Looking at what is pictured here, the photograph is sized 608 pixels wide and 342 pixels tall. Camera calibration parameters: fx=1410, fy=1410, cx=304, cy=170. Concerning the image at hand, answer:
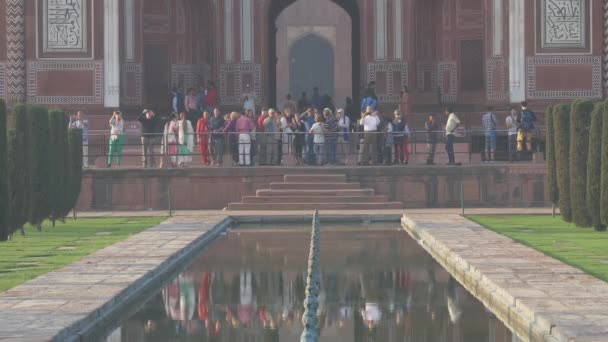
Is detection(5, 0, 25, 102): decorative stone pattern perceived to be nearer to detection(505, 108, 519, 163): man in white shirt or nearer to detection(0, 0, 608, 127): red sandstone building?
detection(0, 0, 608, 127): red sandstone building

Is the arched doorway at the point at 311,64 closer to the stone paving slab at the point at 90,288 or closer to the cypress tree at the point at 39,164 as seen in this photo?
the cypress tree at the point at 39,164

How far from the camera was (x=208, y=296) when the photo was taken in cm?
1350

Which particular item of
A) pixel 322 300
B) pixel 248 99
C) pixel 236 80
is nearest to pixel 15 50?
pixel 248 99

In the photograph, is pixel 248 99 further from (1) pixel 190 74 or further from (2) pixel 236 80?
(1) pixel 190 74

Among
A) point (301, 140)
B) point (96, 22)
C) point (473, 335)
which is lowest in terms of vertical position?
point (473, 335)

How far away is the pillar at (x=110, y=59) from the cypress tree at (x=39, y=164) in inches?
377

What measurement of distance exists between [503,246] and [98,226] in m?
7.67

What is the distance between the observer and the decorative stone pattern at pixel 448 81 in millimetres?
34594

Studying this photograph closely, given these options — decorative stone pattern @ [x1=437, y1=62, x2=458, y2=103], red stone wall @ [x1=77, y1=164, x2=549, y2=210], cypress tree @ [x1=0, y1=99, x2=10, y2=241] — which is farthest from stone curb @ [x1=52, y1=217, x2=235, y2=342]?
decorative stone pattern @ [x1=437, y1=62, x2=458, y2=103]

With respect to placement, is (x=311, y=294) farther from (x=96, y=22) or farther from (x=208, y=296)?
(x=96, y=22)

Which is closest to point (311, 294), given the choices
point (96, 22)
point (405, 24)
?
point (96, 22)

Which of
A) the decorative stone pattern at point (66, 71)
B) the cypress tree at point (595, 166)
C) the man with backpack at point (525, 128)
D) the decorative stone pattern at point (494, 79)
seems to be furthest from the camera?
the decorative stone pattern at point (494, 79)

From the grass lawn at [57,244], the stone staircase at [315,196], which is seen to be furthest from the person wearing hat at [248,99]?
the grass lawn at [57,244]

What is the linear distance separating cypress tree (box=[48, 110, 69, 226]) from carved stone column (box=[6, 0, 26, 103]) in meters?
8.86
